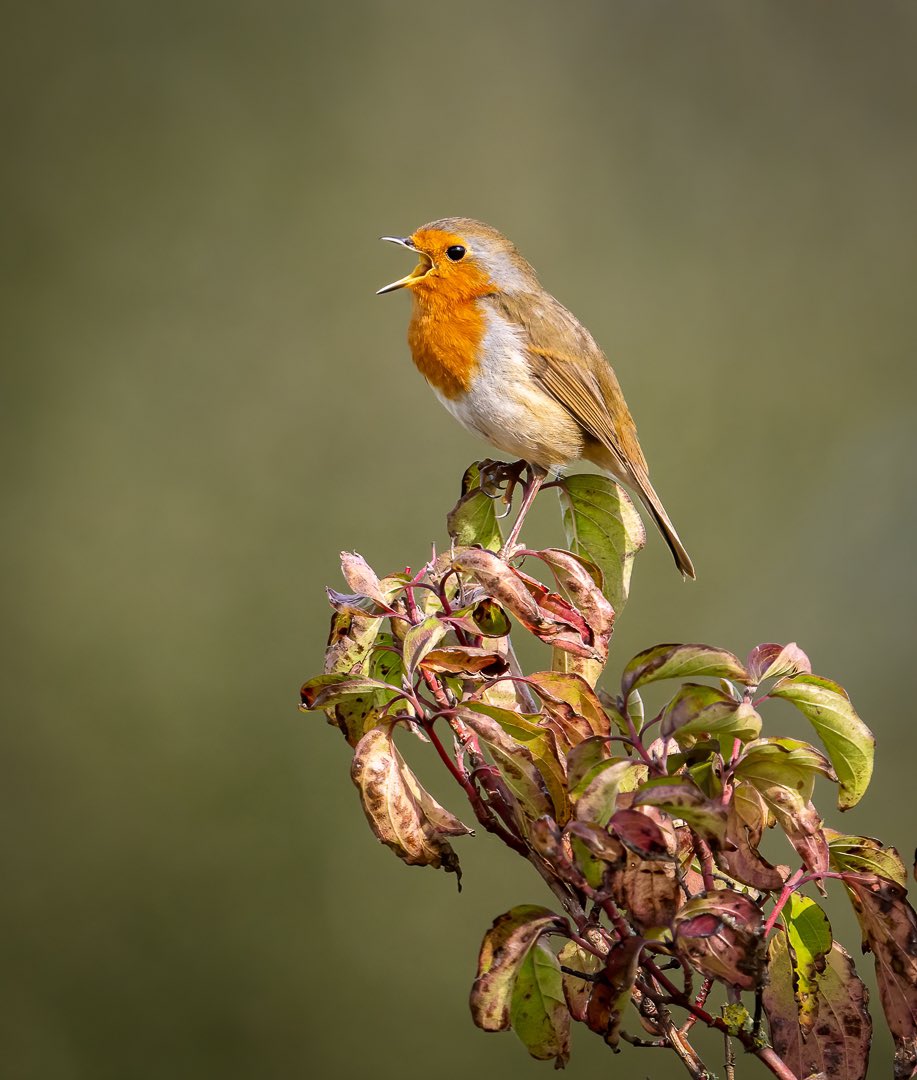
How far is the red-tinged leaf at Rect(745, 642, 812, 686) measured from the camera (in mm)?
978

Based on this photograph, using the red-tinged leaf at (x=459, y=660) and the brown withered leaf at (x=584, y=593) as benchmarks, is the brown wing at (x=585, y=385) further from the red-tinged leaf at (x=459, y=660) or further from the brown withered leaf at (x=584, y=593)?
the red-tinged leaf at (x=459, y=660)

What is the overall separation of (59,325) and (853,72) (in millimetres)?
3854

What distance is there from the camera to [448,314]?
236cm

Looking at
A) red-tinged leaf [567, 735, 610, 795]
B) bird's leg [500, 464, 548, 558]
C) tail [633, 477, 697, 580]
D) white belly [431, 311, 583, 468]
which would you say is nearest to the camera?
red-tinged leaf [567, 735, 610, 795]

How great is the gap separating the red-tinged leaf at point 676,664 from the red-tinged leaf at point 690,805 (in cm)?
11

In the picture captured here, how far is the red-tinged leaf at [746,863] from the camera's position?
36.8 inches

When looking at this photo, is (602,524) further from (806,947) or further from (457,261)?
(457,261)

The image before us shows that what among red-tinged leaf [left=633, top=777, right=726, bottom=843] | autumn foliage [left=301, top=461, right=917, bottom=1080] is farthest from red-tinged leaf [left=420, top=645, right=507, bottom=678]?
red-tinged leaf [left=633, top=777, right=726, bottom=843]

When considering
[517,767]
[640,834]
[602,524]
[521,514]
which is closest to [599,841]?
[640,834]

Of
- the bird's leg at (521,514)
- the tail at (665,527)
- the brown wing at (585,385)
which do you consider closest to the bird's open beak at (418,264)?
the brown wing at (585,385)

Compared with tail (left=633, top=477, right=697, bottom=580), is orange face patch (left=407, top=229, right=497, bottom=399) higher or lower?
higher

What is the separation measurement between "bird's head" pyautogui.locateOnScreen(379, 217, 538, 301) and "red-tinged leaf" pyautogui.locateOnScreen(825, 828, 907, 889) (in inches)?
62.8

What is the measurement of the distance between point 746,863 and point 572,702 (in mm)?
196

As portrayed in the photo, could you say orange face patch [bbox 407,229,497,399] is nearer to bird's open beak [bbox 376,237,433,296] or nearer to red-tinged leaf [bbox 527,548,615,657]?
bird's open beak [bbox 376,237,433,296]
